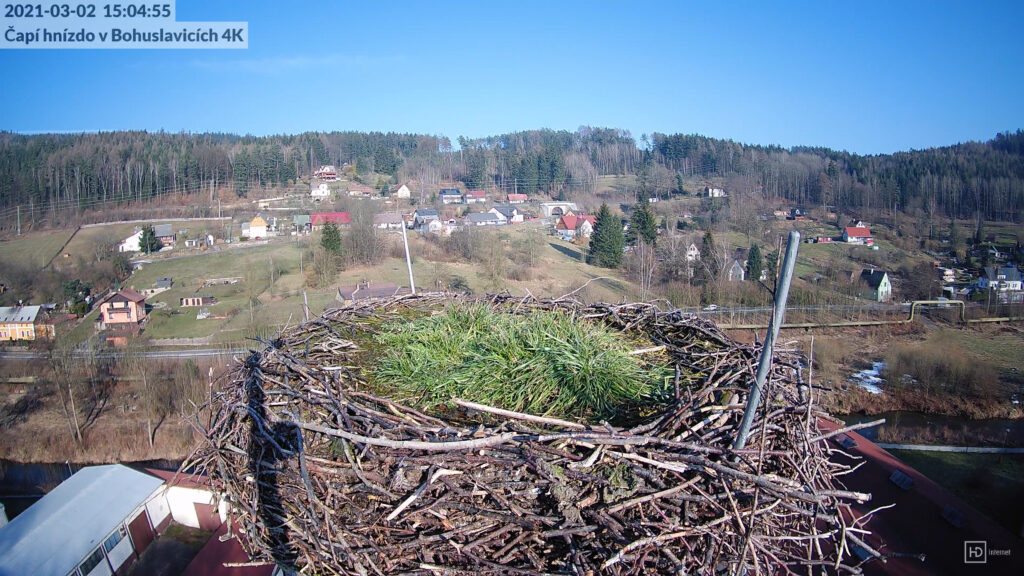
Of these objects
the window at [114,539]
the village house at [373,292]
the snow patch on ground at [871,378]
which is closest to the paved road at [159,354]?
the window at [114,539]

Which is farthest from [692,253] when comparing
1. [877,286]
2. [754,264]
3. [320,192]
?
[320,192]

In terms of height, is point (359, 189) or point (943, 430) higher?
point (359, 189)

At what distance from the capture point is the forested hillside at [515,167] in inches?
1515

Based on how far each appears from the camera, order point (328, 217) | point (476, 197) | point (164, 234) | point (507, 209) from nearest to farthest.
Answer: point (328, 217) → point (164, 234) → point (507, 209) → point (476, 197)

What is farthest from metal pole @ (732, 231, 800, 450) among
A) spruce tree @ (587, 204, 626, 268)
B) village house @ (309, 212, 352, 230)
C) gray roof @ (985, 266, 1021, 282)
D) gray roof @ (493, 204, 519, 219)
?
gray roof @ (493, 204, 519, 219)

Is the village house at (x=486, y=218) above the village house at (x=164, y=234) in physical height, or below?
above

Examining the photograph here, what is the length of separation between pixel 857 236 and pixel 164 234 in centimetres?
4925

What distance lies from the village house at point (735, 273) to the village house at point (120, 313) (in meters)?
29.6

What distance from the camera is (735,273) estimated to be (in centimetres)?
2725

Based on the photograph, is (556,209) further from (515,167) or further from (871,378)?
(871,378)

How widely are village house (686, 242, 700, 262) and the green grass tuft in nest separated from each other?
26.2m

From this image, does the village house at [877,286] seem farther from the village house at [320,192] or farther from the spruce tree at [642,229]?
the village house at [320,192]

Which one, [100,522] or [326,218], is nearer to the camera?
[100,522]

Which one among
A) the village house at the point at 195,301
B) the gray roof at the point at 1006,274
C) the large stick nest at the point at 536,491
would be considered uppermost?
the large stick nest at the point at 536,491
